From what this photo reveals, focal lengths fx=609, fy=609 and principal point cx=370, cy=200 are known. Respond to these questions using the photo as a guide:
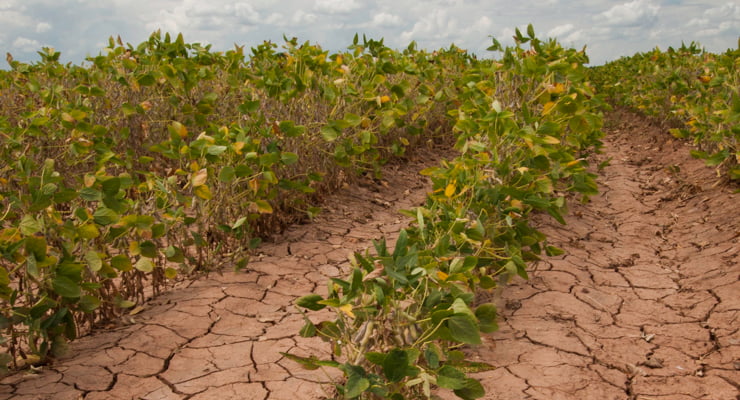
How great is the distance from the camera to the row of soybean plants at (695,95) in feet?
16.9

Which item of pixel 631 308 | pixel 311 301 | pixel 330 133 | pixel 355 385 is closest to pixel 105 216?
pixel 311 301

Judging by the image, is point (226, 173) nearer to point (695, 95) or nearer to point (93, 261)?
point (93, 261)

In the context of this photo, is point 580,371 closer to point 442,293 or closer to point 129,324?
point 442,293

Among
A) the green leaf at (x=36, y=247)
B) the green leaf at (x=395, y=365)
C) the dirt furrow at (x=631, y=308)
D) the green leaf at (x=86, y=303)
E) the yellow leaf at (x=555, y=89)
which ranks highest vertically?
the yellow leaf at (x=555, y=89)

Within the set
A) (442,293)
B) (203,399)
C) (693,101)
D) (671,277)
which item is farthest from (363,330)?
(693,101)

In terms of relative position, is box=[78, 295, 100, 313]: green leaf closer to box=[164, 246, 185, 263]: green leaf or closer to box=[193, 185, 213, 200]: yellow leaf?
box=[164, 246, 185, 263]: green leaf

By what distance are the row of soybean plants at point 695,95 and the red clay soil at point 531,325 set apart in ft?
2.00

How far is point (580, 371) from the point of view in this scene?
8.66ft

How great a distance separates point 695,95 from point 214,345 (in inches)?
245

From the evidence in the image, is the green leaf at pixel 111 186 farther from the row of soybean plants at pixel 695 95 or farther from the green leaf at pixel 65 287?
the row of soybean plants at pixel 695 95

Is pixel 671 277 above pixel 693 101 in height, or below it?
below

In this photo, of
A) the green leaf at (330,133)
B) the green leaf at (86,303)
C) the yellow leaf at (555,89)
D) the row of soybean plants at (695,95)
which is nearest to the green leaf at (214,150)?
the green leaf at (86,303)

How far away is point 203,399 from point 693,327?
2.45m

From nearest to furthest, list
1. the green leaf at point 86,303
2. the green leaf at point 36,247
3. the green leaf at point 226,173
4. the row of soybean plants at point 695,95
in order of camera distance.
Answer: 1. the green leaf at point 36,247
2. the green leaf at point 86,303
3. the green leaf at point 226,173
4. the row of soybean plants at point 695,95
